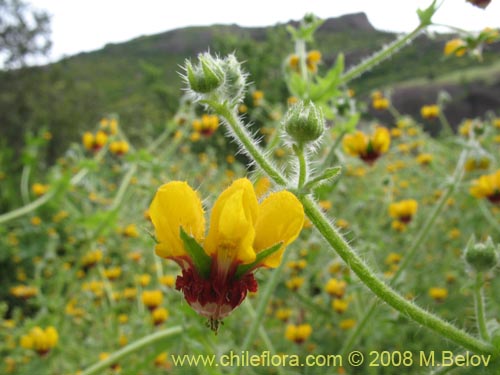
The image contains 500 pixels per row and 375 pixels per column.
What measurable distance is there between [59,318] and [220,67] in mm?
2987

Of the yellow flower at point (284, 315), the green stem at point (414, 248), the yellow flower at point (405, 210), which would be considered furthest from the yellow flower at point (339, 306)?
the green stem at point (414, 248)

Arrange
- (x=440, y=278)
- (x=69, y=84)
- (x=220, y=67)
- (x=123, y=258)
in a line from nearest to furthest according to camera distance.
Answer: (x=220, y=67) → (x=440, y=278) → (x=123, y=258) → (x=69, y=84)

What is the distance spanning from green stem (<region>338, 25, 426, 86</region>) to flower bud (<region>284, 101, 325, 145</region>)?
1.09 metres

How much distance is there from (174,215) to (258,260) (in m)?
0.17

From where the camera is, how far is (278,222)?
791 millimetres

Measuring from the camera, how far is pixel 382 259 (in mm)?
4398

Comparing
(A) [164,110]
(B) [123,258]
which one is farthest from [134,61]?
(B) [123,258]

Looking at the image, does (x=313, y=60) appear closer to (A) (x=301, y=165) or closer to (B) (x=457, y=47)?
(B) (x=457, y=47)

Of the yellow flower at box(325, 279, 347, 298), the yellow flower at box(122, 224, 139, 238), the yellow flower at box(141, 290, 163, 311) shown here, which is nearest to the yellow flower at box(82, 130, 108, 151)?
Result: the yellow flower at box(122, 224, 139, 238)

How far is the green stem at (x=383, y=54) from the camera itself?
1826 mm

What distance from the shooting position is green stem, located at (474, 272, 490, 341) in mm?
1036

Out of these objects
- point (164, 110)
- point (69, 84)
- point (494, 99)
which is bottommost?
point (494, 99)

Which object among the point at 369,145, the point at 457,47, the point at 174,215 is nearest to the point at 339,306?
the point at 369,145

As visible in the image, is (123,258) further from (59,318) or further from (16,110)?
(16,110)
